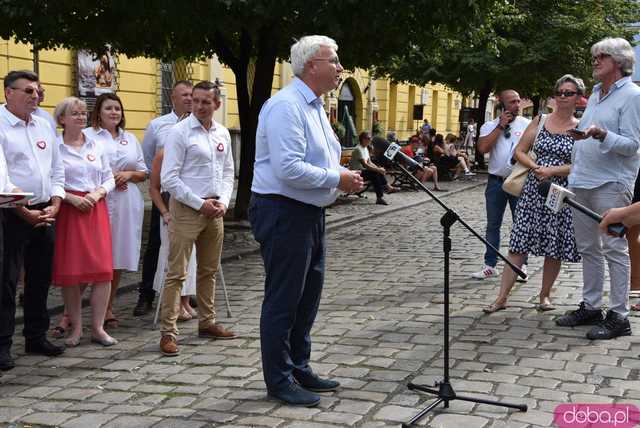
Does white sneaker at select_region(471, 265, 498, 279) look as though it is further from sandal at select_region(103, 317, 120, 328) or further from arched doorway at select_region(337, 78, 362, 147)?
arched doorway at select_region(337, 78, 362, 147)

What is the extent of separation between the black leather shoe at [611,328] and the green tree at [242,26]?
15.4 ft

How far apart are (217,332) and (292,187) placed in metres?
2.07

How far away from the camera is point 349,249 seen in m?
10.8

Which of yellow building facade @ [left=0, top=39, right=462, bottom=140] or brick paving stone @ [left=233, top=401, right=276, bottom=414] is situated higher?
yellow building facade @ [left=0, top=39, right=462, bottom=140]

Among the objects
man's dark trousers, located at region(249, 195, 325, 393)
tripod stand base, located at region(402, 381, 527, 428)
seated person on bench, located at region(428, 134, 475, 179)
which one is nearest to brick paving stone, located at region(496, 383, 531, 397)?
tripod stand base, located at region(402, 381, 527, 428)

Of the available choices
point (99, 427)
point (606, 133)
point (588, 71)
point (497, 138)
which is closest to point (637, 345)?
point (606, 133)

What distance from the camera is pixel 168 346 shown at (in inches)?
222

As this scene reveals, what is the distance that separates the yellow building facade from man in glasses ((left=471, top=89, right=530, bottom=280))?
19.4 feet

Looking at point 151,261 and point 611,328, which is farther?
point 151,261

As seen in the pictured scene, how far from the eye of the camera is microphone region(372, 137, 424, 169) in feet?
14.5

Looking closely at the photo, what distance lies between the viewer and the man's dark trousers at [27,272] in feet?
17.5

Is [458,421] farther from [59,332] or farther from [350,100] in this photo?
[350,100]

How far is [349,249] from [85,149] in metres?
5.19

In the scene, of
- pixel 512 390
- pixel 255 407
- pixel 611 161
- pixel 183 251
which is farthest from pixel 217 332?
pixel 611 161
